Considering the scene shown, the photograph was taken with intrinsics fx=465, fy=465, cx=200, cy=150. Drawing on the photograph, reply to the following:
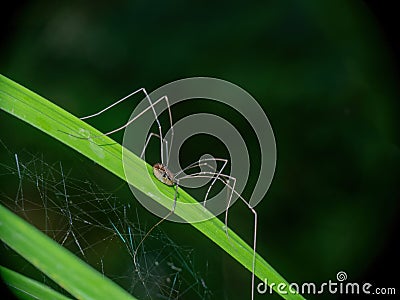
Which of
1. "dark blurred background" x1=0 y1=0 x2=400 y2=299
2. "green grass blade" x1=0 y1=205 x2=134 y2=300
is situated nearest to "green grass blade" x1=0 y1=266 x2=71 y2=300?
"green grass blade" x1=0 y1=205 x2=134 y2=300

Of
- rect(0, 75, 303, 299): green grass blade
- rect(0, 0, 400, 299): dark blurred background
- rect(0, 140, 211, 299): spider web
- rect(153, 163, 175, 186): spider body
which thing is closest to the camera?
rect(0, 75, 303, 299): green grass blade

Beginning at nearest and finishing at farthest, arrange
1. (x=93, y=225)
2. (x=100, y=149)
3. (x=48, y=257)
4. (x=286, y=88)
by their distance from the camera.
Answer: (x=48, y=257)
(x=100, y=149)
(x=93, y=225)
(x=286, y=88)

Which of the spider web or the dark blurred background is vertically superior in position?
the dark blurred background

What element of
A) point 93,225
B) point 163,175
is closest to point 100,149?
point 163,175

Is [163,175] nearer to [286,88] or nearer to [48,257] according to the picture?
[48,257]

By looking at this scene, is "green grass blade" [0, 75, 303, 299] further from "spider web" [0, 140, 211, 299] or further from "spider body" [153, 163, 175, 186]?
"spider web" [0, 140, 211, 299]

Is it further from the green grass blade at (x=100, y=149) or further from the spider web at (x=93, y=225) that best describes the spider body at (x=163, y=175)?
the spider web at (x=93, y=225)
